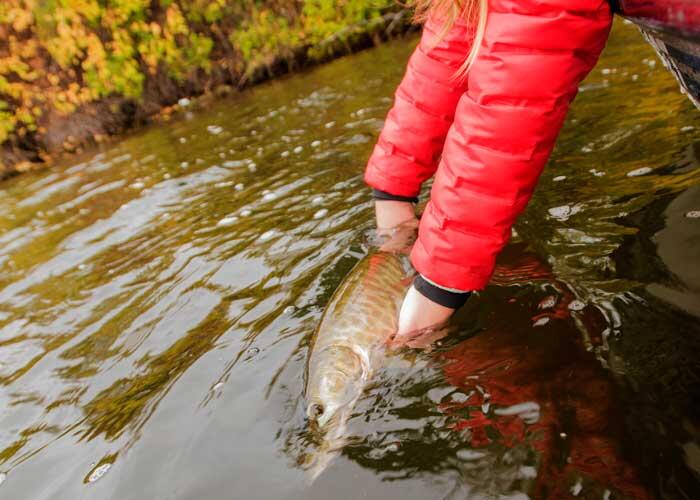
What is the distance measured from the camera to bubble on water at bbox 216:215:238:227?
12.5 feet

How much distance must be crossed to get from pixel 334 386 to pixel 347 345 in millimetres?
164

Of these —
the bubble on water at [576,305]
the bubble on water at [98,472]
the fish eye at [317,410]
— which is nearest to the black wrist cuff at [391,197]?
the bubble on water at [576,305]

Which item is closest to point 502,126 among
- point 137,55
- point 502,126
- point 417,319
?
point 502,126

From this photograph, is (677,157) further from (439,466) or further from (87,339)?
(87,339)

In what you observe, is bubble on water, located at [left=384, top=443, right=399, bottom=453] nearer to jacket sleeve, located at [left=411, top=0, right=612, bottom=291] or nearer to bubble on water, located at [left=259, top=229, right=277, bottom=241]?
jacket sleeve, located at [left=411, top=0, right=612, bottom=291]

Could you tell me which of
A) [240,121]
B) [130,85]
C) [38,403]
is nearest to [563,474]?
[38,403]

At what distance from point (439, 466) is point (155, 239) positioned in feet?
9.79

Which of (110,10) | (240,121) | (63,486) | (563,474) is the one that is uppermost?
(110,10)

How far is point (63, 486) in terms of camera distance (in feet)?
6.01

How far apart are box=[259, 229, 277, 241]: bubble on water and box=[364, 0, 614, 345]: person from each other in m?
1.58

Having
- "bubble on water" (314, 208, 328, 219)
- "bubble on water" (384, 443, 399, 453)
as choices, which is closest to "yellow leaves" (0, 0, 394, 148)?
"bubble on water" (314, 208, 328, 219)

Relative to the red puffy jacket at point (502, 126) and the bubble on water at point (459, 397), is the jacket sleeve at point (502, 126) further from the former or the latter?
the bubble on water at point (459, 397)

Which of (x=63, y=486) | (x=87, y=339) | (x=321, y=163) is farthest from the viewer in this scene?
(x=321, y=163)

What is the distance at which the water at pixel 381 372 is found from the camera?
149 centimetres
